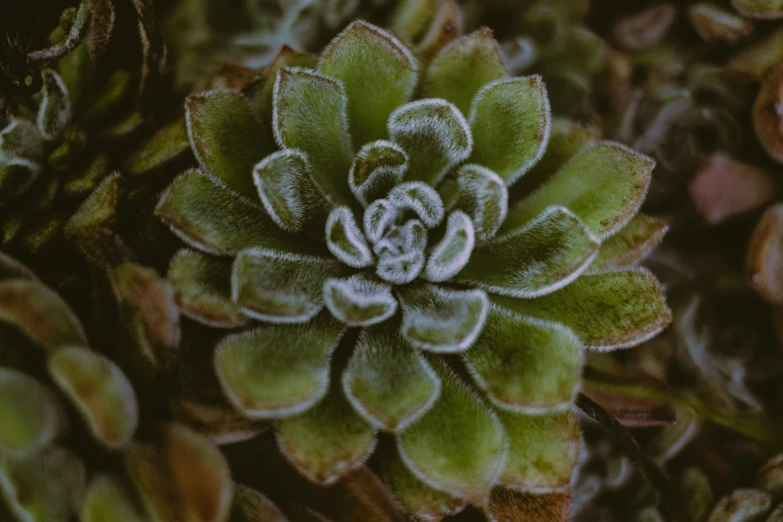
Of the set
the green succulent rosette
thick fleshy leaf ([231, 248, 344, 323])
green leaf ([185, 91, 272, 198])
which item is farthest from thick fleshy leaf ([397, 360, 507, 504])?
green leaf ([185, 91, 272, 198])

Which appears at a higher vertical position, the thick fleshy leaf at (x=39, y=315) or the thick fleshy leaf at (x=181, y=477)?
the thick fleshy leaf at (x=39, y=315)

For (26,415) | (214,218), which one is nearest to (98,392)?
(26,415)

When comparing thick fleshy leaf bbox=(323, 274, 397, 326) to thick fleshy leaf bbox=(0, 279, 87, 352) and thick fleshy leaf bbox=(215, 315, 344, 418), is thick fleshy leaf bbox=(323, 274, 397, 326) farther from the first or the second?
thick fleshy leaf bbox=(0, 279, 87, 352)

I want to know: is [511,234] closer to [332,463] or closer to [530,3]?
[332,463]

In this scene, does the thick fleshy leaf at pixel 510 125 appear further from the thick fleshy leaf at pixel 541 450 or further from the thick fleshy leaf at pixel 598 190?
the thick fleshy leaf at pixel 541 450

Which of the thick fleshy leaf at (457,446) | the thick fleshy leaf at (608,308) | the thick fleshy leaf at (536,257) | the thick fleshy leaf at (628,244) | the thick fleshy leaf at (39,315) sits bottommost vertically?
the thick fleshy leaf at (457,446)

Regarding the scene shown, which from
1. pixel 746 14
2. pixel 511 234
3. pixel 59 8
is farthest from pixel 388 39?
pixel 746 14

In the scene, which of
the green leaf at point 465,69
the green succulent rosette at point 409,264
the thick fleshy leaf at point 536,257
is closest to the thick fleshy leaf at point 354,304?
the green succulent rosette at point 409,264
